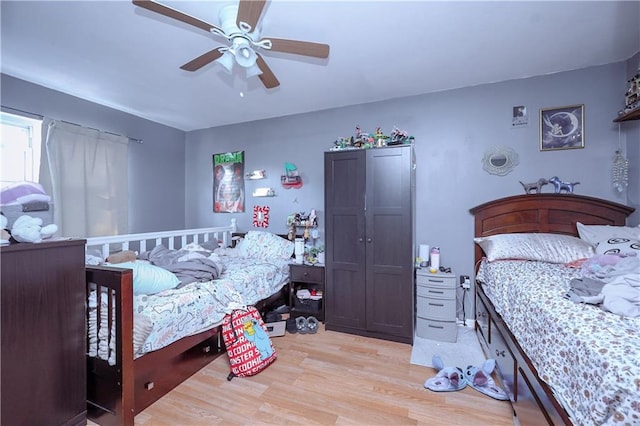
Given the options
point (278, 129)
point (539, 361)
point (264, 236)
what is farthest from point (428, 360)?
point (278, 129)

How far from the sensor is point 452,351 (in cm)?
224

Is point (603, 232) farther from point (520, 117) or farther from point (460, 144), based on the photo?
point (460, 144)

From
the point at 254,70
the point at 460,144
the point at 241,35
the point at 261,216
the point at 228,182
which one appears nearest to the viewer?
the point at 241,35

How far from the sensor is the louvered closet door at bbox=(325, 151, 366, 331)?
2.54 meters

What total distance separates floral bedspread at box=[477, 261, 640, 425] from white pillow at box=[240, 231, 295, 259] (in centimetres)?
228

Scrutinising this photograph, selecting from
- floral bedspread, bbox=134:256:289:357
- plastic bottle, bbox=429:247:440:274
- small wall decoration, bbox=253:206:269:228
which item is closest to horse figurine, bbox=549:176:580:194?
plastic bottle, bbox=429:247:440:274

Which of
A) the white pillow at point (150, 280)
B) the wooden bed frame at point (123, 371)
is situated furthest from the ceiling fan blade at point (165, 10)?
the white pillow at point (150, 280)

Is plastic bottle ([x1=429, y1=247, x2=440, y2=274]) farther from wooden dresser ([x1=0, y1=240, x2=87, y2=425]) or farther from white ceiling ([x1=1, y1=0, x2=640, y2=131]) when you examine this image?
wooden dresser ([x1=0, y1=240, x2=87, y2=425])

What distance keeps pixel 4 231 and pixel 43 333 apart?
0.48m

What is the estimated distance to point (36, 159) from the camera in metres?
2.52

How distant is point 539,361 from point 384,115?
103 inches

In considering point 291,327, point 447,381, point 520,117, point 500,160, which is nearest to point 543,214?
point 500,160

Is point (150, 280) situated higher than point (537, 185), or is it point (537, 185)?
point (537, 185)

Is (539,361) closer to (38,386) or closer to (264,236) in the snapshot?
(38,386)
